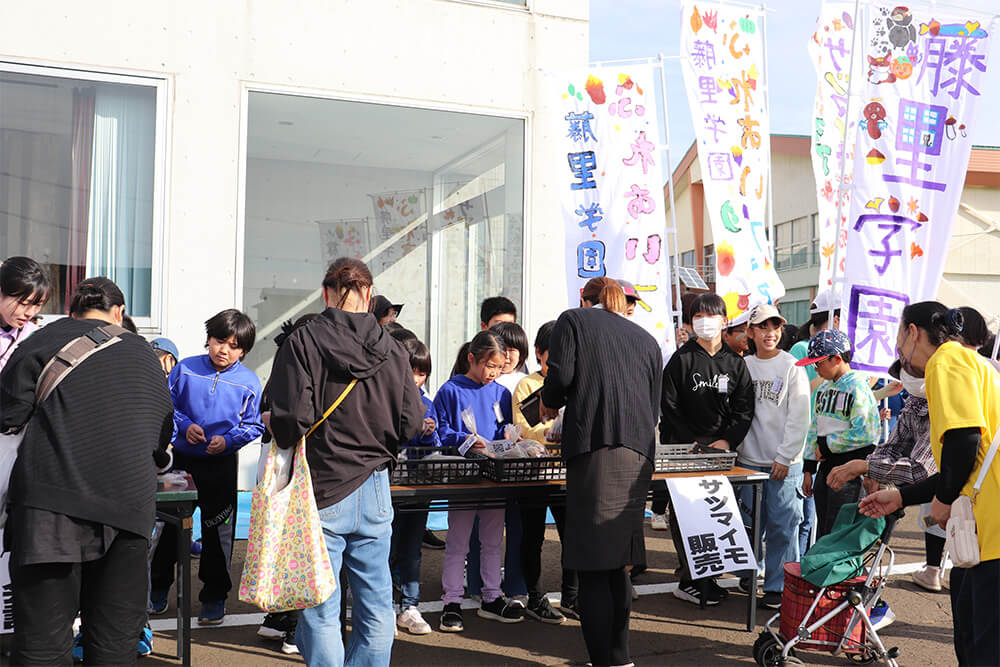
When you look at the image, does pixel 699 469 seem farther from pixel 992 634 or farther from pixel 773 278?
pixel 773 278

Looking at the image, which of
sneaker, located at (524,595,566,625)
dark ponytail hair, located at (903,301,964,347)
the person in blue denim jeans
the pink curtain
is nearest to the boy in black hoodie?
the person in blue denim jeans

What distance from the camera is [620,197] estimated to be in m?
7.04

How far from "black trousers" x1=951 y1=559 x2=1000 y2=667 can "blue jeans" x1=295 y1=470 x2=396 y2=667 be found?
213 centimetres

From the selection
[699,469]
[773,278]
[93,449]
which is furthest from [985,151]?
[93,449]

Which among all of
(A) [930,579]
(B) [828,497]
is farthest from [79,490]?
(A) [930,579]

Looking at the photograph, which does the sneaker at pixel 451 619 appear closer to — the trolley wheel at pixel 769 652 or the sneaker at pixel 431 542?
the trolley wheel at pixel 769 652

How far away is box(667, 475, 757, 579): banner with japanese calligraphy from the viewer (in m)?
4.53

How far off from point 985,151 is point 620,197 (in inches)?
718

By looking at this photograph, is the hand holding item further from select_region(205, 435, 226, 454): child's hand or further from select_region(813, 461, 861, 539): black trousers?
select_region(205, 435, 226, 454): child's hand

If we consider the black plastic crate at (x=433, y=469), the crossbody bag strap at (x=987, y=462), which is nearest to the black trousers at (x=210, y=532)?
the black plastic crate at (x=433, y=469)

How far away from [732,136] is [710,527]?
13.7ft

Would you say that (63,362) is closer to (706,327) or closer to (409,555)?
(409,555)

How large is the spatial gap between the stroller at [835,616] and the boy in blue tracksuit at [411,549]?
184cm

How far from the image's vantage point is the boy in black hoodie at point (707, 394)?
5320 mm
